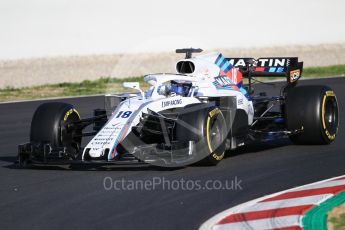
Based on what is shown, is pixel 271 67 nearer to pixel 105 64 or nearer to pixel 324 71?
pixel 324 71

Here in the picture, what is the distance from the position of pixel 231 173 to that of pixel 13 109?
10.6 meters

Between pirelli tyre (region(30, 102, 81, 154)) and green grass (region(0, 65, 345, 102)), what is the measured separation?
11.2 meters

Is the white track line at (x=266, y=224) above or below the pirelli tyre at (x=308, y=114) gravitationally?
below

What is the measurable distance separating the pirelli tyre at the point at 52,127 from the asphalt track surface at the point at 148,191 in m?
0.46

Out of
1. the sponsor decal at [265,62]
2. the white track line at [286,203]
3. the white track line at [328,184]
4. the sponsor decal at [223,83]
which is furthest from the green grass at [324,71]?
the white track line at [286,203]

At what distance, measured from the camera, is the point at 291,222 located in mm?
7090

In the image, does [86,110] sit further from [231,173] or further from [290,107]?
[231,173]

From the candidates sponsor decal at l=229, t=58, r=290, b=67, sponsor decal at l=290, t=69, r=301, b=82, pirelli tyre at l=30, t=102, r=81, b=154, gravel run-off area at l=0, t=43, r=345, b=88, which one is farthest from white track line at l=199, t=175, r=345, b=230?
gravel run-off area at l=0, t=43, r=345, b=88

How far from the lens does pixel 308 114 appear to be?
11.7 m

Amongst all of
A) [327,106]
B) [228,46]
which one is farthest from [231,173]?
[228,46]

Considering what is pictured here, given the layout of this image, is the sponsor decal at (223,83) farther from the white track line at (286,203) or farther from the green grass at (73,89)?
the green grass at (73,89)

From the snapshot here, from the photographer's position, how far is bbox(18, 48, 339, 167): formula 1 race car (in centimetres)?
1012

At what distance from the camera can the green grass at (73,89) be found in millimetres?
22703

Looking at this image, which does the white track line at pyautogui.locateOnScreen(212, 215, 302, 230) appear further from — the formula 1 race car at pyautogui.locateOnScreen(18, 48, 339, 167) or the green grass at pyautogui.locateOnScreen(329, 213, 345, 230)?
the formula 1 race car at pyautogui.locateOnScreen(18, 48, 339, 167)
